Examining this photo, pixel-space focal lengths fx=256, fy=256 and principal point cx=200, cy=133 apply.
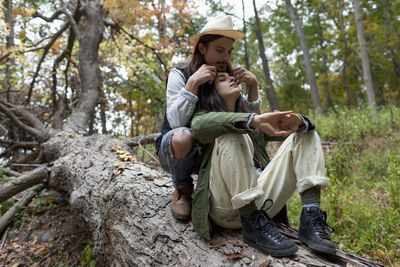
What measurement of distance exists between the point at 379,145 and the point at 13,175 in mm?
6953

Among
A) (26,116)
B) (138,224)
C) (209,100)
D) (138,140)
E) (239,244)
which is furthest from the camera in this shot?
(26,116)

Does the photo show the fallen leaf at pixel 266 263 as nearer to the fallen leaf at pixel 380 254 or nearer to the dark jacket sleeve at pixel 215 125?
the dark jacket sleeve at pixel 215 125

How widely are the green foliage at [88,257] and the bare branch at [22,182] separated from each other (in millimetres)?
1251

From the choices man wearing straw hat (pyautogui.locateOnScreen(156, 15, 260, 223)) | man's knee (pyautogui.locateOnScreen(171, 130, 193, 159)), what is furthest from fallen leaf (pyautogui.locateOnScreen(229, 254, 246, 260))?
man's knee (pyautogui.locateOnScreen(171, 130, 193, 159))

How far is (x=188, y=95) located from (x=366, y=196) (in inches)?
110

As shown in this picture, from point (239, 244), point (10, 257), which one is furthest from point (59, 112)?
point (239, 244)

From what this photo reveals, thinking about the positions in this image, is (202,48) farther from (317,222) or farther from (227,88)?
(317,222)

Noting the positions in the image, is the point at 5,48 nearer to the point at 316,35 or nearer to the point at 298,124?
the point at 298,124

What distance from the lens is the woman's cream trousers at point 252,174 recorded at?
148 centimetres

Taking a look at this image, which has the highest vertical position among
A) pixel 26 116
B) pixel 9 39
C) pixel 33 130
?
pixel 9 39

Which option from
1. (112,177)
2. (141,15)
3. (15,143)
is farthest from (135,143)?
(141,15)

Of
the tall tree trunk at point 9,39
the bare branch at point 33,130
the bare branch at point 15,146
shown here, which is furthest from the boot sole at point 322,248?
the tall tree trunk at point 9,39

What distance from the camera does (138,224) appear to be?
1911mm

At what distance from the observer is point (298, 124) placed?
146 cm
